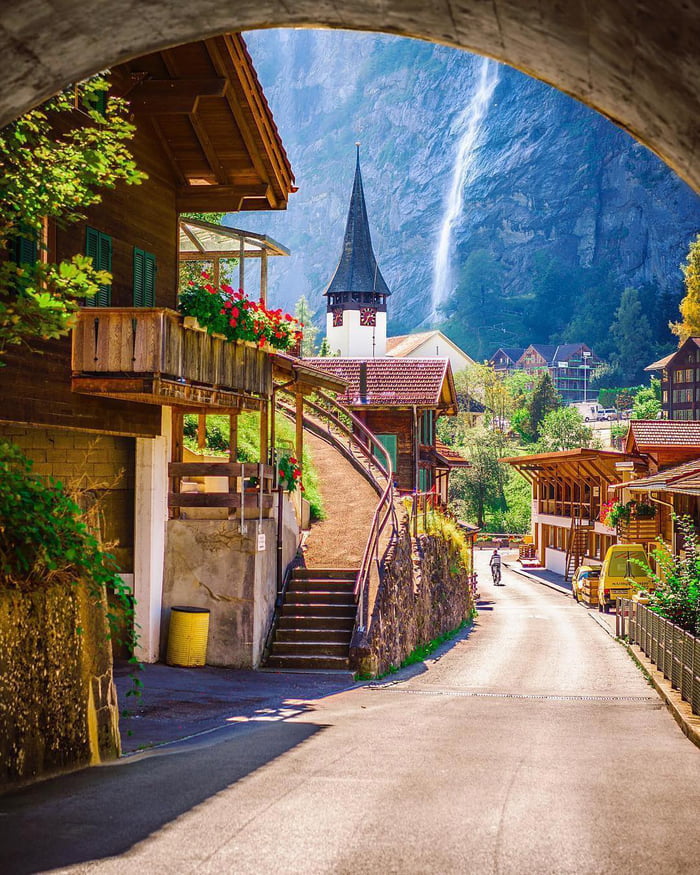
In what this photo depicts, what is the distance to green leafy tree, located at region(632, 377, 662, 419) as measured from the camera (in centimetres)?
10695

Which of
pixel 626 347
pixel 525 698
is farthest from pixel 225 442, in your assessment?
pixel 626 347

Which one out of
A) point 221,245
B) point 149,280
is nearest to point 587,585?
point 221,245

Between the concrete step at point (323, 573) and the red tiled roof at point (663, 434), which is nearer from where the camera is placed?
the concrete step at point (323, 573)

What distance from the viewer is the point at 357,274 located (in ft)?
409

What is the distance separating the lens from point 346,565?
20812 millimetres

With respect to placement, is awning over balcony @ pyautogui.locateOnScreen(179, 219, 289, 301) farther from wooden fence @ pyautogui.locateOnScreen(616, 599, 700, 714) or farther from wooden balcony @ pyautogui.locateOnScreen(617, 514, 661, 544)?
wooden balcony @ pyautogui.locateOnScreen(617, 514, 661, 544)

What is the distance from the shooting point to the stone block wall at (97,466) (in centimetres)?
1489

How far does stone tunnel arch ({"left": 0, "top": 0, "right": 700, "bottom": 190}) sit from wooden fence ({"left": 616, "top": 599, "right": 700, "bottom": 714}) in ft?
31.4

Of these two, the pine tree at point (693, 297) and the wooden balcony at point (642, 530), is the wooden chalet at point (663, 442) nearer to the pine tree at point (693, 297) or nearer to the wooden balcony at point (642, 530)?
the wooden balcony at point (642, 530)

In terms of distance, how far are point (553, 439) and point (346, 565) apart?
77.0 m

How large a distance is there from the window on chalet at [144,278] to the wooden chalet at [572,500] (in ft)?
82.9

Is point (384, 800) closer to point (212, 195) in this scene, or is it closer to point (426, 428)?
point (212, 195)

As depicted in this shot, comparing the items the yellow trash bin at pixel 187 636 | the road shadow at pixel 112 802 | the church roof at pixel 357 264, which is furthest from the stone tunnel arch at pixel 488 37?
the church roof at pixel 357 264

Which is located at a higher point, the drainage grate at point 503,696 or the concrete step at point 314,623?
the concrete step at point 314,623
